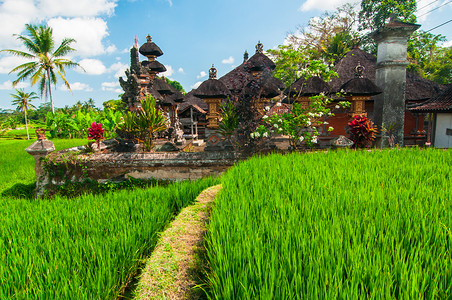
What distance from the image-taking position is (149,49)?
56.5 feet

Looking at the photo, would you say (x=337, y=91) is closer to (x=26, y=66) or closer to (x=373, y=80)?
(x=373, y=80)

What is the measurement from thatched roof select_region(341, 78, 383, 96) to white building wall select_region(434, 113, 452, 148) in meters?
3.85

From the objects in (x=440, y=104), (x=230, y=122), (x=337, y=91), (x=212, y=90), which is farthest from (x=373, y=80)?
(x=230, y=122)

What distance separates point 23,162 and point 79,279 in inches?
380

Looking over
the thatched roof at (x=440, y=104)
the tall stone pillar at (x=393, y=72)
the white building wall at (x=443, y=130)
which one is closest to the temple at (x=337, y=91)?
the tall stone pillar at (x=393, y=72)

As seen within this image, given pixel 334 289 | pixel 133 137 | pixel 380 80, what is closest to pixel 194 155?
pixel 133 137

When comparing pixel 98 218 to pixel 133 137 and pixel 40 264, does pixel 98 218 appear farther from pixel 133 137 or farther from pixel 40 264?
pixel 133 137

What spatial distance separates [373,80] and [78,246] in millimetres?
13435

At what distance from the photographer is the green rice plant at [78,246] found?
164 centimetres

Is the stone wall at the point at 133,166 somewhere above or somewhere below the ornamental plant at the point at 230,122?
below

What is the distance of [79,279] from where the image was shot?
1.68 m

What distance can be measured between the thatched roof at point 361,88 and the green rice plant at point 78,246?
7087 mm

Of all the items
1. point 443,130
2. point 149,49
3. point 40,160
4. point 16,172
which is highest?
point 149,49

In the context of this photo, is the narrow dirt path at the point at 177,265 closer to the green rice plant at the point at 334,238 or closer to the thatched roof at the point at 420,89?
Answer: the green rice plant at the point at 334,238
